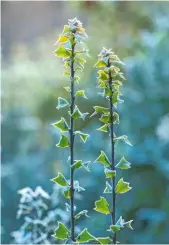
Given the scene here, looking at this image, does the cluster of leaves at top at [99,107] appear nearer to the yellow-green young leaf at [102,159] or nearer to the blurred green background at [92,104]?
the yellow-green young leaf at [102,159]

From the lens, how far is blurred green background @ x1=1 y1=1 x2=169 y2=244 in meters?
1.27

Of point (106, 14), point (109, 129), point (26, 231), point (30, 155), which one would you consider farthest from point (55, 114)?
point (109, 129)

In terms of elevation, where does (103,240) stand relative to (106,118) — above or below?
below

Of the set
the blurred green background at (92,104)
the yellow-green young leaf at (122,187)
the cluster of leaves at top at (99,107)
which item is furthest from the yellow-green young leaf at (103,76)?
the blurred green background at (92,104)

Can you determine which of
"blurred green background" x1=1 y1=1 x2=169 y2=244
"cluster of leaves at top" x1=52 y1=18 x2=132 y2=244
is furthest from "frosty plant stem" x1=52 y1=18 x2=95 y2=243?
"blurred green background" x1=1 y1=1 x2=169 y2=244

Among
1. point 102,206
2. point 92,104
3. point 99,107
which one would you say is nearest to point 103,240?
point 102,206

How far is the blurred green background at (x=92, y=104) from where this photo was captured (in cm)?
127

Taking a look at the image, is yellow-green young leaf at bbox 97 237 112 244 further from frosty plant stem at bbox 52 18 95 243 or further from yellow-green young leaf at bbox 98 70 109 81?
yellow-green young leaf at bbox 98 70 109 81

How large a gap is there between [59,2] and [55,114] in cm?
53

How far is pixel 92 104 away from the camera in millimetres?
1504

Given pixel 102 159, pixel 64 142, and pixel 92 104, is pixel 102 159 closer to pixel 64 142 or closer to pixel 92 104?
pixel 64 142

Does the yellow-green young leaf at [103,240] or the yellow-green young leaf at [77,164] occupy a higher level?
the yellow-green young leaf at [77,164]

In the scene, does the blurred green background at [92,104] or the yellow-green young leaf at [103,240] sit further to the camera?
the blurred green background at [92,104]

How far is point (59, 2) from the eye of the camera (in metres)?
1.82
